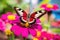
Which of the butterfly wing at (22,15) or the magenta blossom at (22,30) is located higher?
the butterfly wing at (22,15)

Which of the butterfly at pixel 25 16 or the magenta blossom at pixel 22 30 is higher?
the butterfly at pixel 25 16

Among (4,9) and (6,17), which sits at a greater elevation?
(6,17)

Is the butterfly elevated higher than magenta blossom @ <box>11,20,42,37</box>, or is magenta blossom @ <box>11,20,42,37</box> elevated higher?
the butterfly

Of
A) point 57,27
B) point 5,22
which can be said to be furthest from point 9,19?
point 57,27

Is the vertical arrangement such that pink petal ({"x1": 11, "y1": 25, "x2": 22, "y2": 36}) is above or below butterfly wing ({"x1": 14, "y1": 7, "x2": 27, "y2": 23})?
below

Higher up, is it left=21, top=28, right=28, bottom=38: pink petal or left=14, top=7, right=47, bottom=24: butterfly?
left=14, top=7, right=47, bottom=24: butterfly

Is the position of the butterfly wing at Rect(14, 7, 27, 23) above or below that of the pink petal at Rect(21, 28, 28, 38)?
above

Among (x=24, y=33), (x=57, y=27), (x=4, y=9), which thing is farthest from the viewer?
(x=4, y=9)

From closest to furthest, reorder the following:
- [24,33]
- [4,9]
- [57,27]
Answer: [24,33] < [57,27] < [4,9]

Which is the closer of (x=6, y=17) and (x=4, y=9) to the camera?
(x=6, y=17)

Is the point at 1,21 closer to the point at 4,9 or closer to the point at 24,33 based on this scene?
the point at 24,33

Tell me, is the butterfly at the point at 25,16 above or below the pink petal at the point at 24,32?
above
